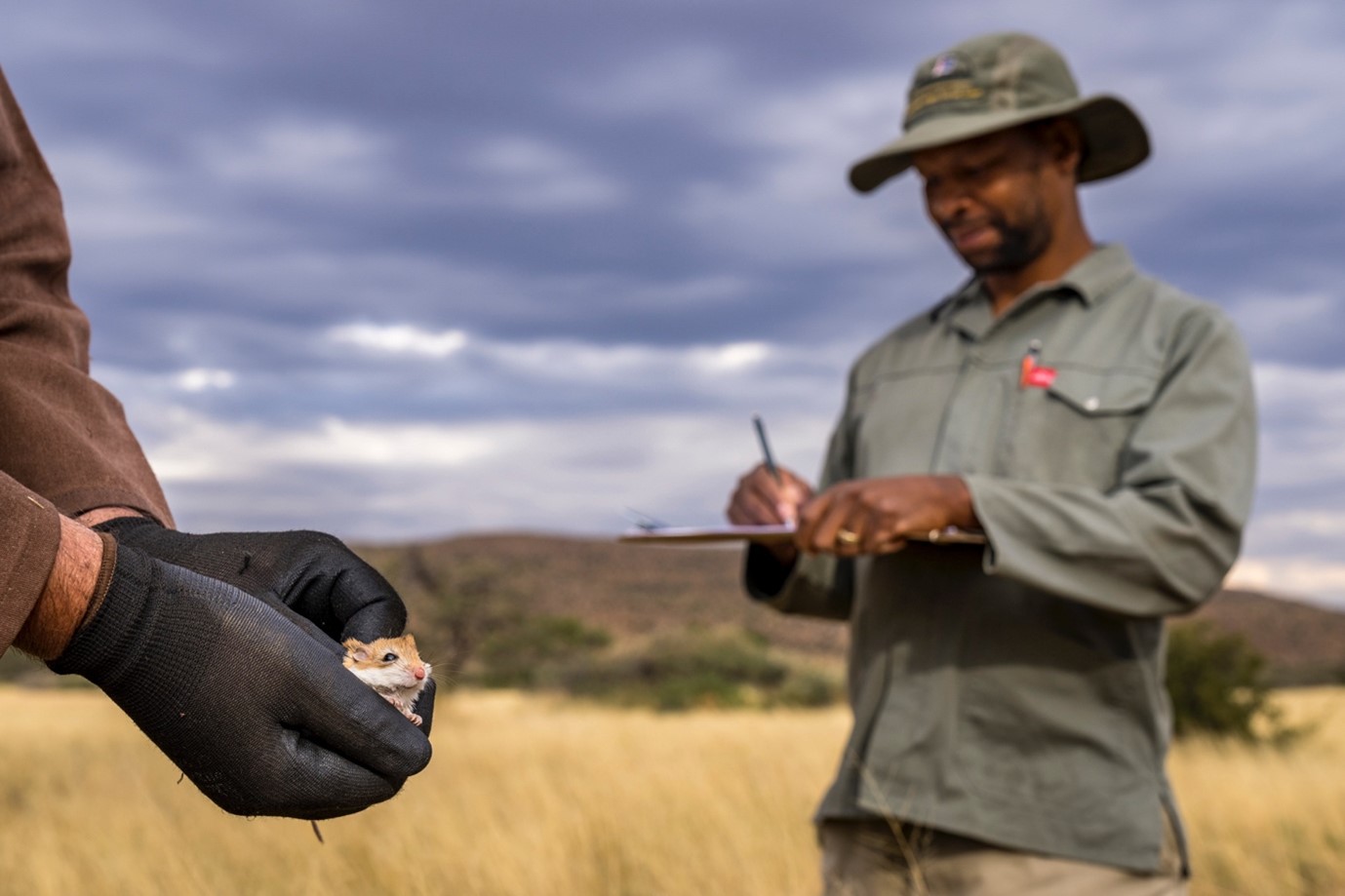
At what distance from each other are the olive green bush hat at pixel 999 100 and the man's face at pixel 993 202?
48 millimetres

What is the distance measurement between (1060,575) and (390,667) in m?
1.61

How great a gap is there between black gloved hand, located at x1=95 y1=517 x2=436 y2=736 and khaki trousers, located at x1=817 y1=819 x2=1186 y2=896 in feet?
5.31

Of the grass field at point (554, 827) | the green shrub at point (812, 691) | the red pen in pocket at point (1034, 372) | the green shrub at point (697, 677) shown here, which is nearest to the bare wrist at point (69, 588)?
the red pen in pocket at point (1034, 372)

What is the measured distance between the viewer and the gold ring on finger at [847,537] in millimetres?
2744

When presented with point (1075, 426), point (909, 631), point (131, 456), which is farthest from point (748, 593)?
point (131, 456)

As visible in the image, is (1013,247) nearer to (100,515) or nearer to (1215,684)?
(100,515)

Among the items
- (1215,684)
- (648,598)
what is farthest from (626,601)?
(1215,684)

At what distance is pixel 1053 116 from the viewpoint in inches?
134

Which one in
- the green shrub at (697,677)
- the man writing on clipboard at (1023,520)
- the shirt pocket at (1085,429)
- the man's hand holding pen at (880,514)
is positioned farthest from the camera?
the green shrub at (697,677)

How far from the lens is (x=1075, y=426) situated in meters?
3.09

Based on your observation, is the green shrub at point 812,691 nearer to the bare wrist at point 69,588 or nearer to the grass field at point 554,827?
the grass field at point 554,827

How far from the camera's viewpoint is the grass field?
4703 millimetres

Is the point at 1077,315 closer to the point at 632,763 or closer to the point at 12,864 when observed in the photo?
the point at 12,864

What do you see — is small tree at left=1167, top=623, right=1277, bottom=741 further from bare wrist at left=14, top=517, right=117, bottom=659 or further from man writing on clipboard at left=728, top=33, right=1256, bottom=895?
bare wrist at left=14, top=517, right=117, bottom=659
